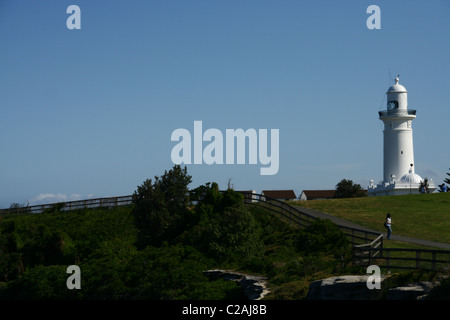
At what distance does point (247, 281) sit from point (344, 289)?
25.2 ft

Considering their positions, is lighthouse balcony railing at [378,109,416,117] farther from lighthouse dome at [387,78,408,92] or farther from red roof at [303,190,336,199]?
red roof at [303,190,336,199]

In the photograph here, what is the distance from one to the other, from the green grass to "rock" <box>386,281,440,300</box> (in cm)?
1700

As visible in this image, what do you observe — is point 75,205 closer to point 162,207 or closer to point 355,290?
point 162,207

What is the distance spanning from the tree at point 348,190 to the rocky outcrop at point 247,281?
46068 mm

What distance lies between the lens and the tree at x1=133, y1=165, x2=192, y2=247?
48094 millimetres

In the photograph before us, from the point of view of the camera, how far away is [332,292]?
2572cm

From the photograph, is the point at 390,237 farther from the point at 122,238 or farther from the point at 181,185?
the point at 122,238

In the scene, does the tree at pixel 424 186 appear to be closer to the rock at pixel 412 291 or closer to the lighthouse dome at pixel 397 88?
the lighthouse dome at pixel 397 88

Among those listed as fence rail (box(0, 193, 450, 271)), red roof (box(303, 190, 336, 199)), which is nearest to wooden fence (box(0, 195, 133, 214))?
fence rail (box(0, 193, 450, 271))

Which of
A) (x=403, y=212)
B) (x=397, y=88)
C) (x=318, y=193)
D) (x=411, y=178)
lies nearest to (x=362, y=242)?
(x=403, y=212)

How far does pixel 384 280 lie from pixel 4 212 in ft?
182

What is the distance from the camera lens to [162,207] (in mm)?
48500

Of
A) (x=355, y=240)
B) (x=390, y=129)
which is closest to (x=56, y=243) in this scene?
(x=355, y=240)

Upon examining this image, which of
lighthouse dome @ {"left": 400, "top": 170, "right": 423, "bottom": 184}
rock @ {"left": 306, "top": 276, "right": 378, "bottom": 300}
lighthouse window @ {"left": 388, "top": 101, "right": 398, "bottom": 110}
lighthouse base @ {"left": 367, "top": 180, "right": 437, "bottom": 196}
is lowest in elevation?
rock @ {"left": 306, "top": 276, "right": 378, "bottom": 300}
